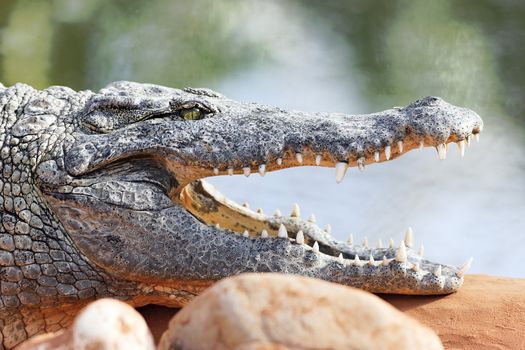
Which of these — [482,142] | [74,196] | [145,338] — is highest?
[482,142]

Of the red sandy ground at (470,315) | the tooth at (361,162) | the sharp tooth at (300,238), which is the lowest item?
the red sandy ground at (470,315)

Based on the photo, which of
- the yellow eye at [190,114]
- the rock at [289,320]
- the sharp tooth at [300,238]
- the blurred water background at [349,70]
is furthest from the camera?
the blurred water background at [349,70]

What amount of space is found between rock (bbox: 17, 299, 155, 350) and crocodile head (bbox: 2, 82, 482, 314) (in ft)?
3.38

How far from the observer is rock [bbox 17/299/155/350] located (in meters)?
1.98

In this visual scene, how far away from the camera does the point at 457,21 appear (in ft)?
30.2

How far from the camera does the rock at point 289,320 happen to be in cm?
190

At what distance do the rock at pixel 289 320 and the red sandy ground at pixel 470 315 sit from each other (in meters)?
1.05

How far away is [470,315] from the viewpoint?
3.17 m

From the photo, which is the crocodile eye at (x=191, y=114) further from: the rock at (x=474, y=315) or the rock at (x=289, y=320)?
the rock at (x=289, y=320)

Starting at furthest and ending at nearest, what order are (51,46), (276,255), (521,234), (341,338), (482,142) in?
(51,46) < (482,142) < (521,234) < (276,255) < (341,338)

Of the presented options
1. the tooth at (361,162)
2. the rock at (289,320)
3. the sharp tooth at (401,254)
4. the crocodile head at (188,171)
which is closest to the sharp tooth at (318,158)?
the crocodile head at (188,171)

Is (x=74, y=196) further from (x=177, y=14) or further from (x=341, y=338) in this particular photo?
(x=177, y=14)

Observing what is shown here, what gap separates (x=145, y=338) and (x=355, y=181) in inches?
180

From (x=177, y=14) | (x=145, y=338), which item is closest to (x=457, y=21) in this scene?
(x=177, y=14)
